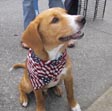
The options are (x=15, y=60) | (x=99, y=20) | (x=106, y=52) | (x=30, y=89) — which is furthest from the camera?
(x=99, y=20)

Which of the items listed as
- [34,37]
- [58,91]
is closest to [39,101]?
[58,91]

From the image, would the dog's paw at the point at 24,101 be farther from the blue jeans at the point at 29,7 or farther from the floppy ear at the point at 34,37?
the blue jeans at the point at 29,7

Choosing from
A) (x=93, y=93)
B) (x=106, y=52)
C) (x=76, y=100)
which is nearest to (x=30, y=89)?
(x=76, y=100)

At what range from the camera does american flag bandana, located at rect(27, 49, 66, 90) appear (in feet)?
7.18

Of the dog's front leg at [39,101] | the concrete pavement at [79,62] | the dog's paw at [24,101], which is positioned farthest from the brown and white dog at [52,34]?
the concrete pavement at [79,62]

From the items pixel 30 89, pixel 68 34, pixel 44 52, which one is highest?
pixel 68 34

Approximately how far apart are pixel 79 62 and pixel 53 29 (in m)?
1.20

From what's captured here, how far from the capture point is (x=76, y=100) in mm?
2535

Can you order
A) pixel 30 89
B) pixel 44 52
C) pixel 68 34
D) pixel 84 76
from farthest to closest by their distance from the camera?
pixel 84 76, pixel 30 89, pixel 44 52, pixel 68 34

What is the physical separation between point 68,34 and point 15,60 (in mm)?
1333

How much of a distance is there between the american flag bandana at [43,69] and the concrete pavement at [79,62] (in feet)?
1.21

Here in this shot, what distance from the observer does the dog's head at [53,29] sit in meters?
1.96

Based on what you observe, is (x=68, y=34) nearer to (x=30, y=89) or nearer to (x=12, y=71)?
(x=30, y=89)

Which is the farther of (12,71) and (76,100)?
(12,71)
